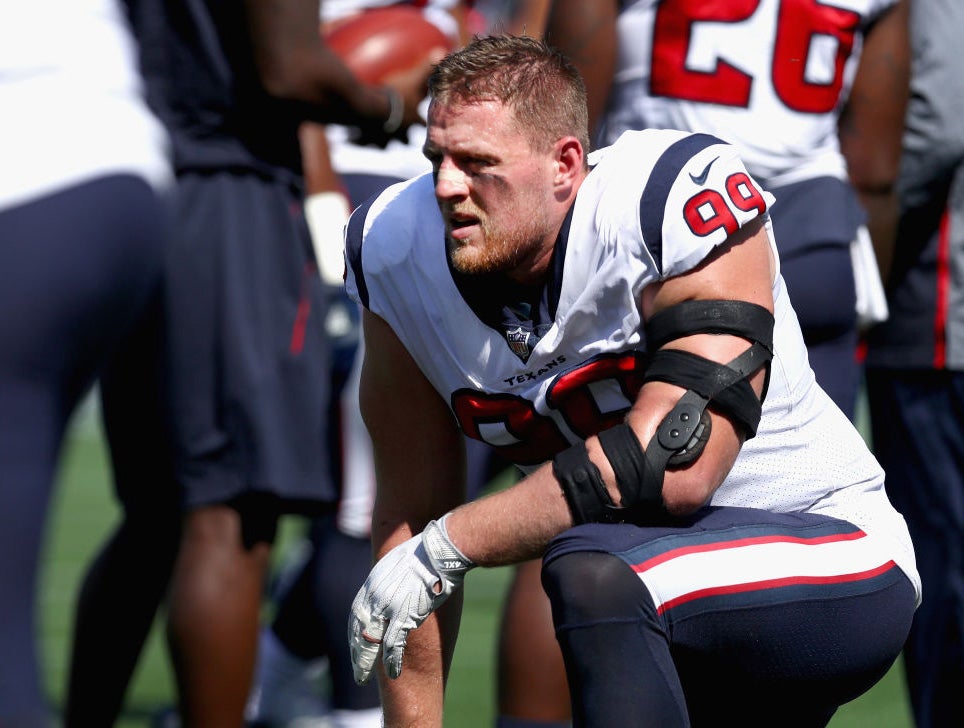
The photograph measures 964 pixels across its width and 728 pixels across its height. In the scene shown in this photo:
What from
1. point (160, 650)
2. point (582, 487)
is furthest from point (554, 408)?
point (160, 650)

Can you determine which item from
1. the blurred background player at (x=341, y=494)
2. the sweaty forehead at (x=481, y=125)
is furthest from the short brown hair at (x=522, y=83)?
the blurred background player at (x=341, y=494)

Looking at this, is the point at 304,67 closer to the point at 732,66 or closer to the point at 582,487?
the point at 732,66

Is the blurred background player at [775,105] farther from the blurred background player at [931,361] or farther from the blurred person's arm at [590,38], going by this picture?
the blurred background player at [931,361]

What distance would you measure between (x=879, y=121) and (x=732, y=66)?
0.35 meters

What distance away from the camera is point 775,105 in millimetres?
3100

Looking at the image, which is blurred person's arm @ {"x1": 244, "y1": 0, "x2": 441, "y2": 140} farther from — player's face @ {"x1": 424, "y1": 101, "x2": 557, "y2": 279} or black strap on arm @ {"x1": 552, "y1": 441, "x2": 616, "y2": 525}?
black strap on arm @ {"x1": 552, "y1": 441, "x2": 616, "y2": 525}

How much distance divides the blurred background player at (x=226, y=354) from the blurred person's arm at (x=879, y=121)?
0.98 m

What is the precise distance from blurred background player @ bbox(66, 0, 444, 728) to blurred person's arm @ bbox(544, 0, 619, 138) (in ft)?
1.43

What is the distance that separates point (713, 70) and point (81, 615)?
1638 mm

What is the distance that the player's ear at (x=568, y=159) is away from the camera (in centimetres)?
A: 236

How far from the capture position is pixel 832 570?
2.27 m

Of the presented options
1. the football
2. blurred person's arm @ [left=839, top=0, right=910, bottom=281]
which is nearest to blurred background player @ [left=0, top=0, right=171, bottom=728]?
blurred person's arm @ [left=839, top=0, right=910, bottom=281]

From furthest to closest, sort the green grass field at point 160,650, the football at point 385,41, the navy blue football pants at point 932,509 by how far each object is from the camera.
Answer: the green grass field at point 160,650, the football at point 385,41, the navy blue football pants at point 932,509

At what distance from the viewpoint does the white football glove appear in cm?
229
